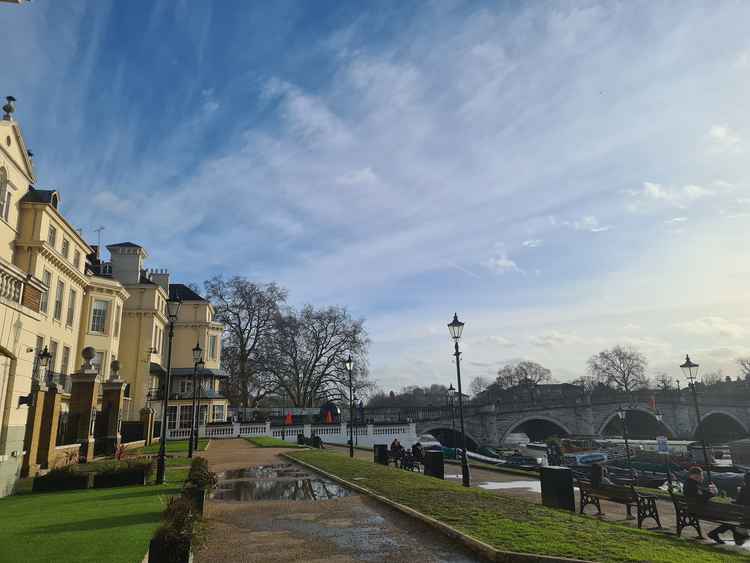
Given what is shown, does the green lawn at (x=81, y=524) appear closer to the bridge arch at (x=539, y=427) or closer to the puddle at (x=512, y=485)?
the puddle at (x=512, y=485)

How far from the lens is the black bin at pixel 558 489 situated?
481 inches

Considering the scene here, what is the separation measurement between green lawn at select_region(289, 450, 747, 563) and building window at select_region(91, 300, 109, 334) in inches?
1120

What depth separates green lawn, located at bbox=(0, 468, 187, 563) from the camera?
689 cm

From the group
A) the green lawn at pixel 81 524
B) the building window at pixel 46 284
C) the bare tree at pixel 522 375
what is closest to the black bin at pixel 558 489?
the green lawn at pixel 81 524

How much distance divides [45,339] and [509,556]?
94.7 ft

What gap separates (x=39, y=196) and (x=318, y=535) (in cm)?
2766

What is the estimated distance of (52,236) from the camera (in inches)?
1155

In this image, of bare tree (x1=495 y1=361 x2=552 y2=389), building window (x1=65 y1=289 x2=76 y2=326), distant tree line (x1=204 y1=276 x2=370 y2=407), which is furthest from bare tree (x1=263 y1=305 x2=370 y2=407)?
bare tree (x1=495 y1=361 x2=552 y2=389)

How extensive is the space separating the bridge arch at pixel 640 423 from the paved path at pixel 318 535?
70.1m

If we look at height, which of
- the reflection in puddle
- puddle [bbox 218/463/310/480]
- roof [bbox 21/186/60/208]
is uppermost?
roof [bbox 21/186/60/208]

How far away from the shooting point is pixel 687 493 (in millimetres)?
10930

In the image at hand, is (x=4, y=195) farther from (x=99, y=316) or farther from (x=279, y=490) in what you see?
(x=279, y=490)

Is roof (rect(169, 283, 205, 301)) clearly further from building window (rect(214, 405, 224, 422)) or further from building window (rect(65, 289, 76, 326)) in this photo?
building window (rect(65, 289, 76, 326))

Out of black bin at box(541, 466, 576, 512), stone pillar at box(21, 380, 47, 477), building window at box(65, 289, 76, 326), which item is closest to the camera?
black bin at box(541, 466, 576, 512)
